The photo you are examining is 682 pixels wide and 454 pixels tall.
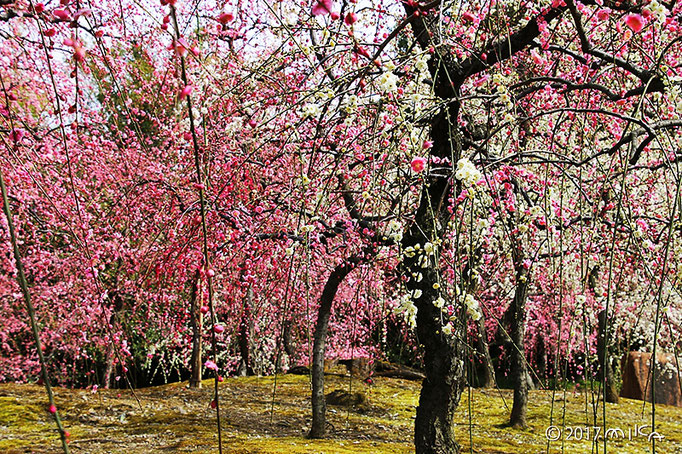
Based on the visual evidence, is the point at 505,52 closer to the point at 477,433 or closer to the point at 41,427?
the point at 477,433

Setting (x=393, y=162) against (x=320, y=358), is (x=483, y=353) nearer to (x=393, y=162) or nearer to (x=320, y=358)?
(x=393, y=162)

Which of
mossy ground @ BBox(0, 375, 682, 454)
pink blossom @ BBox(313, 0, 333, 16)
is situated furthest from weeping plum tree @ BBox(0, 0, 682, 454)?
mossy ground @ BBox(0, 375, 682, 454)

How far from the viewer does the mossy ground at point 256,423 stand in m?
4.31

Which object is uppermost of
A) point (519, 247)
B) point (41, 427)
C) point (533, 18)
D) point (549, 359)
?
point (533, 18)

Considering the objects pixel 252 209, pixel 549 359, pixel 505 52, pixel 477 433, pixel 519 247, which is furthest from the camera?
pixel 549 359

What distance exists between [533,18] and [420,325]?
193 cm

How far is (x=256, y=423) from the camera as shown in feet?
18.2

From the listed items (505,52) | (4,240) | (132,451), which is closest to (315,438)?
(132,451)

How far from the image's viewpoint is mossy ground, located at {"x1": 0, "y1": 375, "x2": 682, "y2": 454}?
14.1 feet

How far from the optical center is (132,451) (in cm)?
409

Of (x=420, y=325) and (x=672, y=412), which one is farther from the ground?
(x=420, y=325)

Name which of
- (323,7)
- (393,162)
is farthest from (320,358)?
(323,7)

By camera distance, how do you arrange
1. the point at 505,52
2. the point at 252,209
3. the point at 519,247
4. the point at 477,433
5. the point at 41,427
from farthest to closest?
the point at 477,433, the point at 41,427, the point at 252,209, the point at 519,247, the point at 505,52

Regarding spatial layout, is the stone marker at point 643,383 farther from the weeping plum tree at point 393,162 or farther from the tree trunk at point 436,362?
the tree trunk at point 436,362
